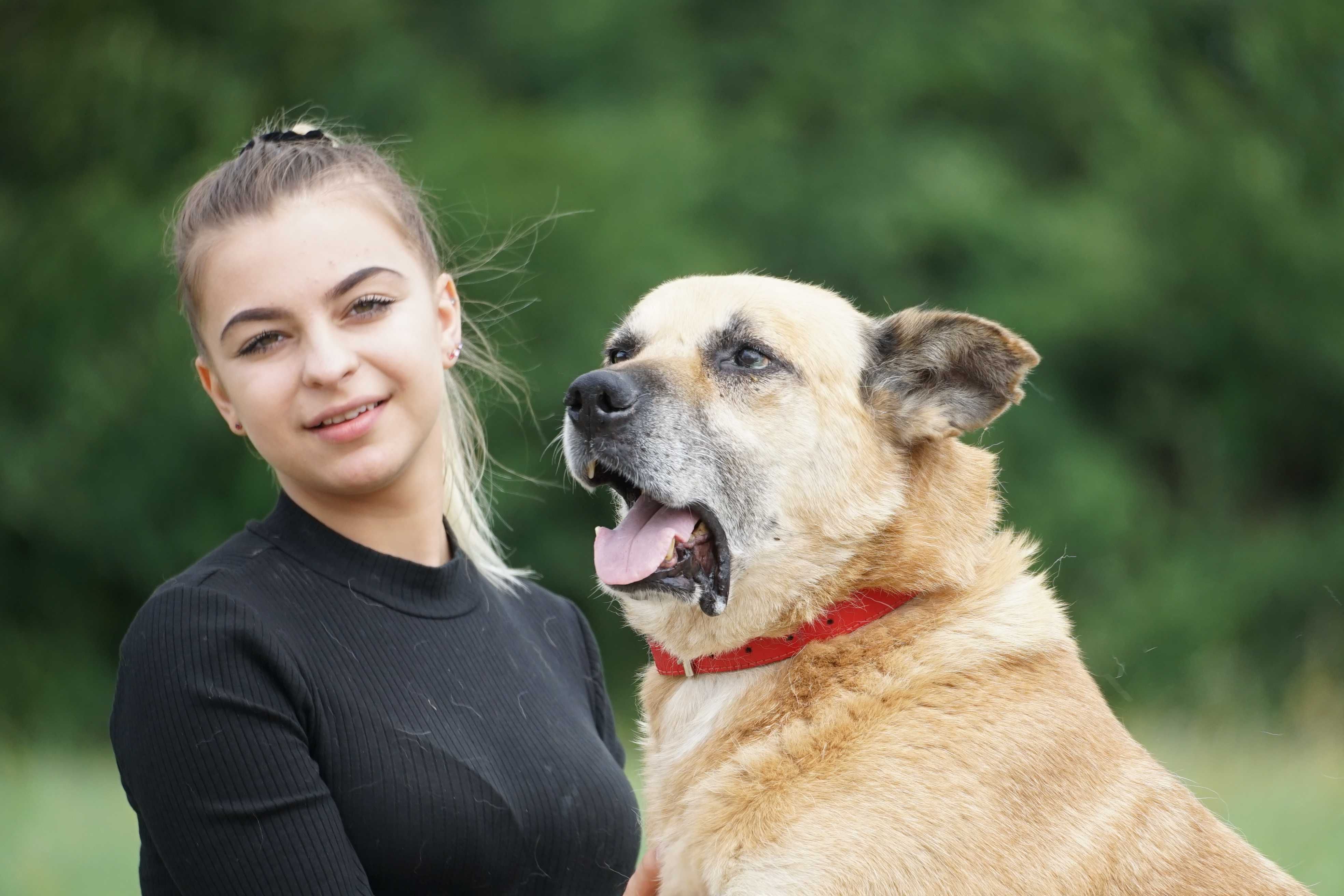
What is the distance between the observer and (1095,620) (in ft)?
41.2

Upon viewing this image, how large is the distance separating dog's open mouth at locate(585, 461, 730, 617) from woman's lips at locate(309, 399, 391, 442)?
57 centimetres

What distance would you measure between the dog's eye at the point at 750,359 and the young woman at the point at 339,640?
2.27 ft

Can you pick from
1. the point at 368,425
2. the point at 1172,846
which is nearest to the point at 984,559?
the point at 1172,846

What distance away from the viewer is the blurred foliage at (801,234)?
11945mm

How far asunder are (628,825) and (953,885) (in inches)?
32.9

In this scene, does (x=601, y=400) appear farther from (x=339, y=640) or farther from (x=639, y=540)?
(x=339, y=640)

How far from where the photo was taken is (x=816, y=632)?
110 inches

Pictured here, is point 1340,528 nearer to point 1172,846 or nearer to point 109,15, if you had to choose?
point 1172,846

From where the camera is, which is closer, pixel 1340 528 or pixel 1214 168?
pixel 1340 528

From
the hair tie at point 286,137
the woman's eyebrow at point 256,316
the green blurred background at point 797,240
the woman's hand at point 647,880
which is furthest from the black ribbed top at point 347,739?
the green blurred background at point 797,240

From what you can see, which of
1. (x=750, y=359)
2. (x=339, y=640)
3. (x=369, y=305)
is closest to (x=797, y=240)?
(x=750, y=359)

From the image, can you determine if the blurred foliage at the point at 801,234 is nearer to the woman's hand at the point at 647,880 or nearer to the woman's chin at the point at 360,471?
the woman's chin at the point at 360,471

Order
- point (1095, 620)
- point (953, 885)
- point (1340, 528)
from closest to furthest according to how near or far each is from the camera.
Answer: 1. point (953, 885)
2. point (1095, 620)
3. point (1340, 528)

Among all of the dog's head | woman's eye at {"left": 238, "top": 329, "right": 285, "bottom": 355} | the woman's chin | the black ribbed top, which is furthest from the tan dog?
woman's eye at {"left": 238, "top": 329, "right": 285, "bottom": 355}
